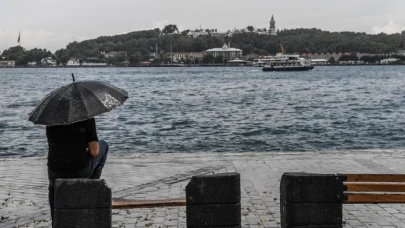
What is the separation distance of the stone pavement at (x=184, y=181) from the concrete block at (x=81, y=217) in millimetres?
1772

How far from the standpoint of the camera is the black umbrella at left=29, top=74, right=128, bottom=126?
5.71 meters

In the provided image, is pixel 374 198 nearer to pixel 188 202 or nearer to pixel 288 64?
pixel 188 202

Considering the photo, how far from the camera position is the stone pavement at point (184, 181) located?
7.48 meters

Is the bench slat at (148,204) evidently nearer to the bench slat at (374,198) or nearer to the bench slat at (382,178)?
the bench slat at (374,198)

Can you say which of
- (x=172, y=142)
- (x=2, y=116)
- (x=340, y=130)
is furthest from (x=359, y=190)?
(x=2, y=116)

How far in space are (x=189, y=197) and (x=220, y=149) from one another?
52.7 ft

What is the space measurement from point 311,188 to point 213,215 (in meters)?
0.95

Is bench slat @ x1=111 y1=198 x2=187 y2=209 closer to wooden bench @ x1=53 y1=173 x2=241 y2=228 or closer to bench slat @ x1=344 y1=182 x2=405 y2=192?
wooden bench @ x1=53 y1=173 x2=241 y2=228

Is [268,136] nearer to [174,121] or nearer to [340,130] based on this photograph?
[340,130]

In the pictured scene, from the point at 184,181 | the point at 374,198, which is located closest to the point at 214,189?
the point at 374,198

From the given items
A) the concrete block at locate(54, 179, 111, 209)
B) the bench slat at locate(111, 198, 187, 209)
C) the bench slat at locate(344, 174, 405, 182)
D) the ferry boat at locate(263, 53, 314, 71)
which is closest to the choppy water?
the bench slat at locate(111, 198, 187, 209)

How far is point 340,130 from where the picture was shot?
2825cm

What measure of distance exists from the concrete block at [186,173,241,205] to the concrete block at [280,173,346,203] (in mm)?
474

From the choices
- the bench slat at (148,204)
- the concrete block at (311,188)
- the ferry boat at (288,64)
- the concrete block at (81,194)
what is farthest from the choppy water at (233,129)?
the ferry boat at (288,64)
